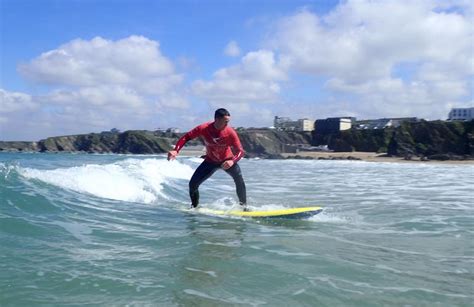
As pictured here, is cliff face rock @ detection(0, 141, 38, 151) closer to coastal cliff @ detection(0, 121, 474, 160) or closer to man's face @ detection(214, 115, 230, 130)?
coastal cliff @ detection(0, 121, 474, 160)

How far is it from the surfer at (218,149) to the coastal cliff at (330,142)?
53131 mm

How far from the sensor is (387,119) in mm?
141875

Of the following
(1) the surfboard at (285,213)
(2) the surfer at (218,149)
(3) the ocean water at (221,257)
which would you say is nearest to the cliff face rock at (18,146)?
(2) the surfer at (218,149)

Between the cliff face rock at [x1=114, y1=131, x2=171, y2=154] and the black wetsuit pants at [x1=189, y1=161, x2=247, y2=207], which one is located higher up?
the cliff face rock at [x1=114, y1=131, x2=171, y2=154]

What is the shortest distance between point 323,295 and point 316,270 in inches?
30.3

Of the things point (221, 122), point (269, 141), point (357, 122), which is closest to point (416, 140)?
point (269, 141)

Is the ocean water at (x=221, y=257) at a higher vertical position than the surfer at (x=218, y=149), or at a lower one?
lower

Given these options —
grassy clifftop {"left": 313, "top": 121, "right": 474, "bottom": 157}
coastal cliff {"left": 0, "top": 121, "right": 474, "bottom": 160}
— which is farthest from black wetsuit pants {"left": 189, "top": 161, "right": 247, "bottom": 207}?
grassy clifftop {"left": 313, "top": 121, "right": 474, "bottom": 157}

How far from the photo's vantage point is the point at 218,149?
29.1 ft

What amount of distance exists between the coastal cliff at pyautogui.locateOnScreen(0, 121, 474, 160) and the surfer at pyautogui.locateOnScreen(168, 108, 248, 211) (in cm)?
5313

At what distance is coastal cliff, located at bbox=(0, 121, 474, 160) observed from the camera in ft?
235

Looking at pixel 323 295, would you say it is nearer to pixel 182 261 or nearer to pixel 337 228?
pixel 182 261

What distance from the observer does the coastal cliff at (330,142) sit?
71.5 meters

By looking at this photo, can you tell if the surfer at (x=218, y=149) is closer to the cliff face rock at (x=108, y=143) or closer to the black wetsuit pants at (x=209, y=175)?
the black wetsuit pants at (x=209, y=175)
